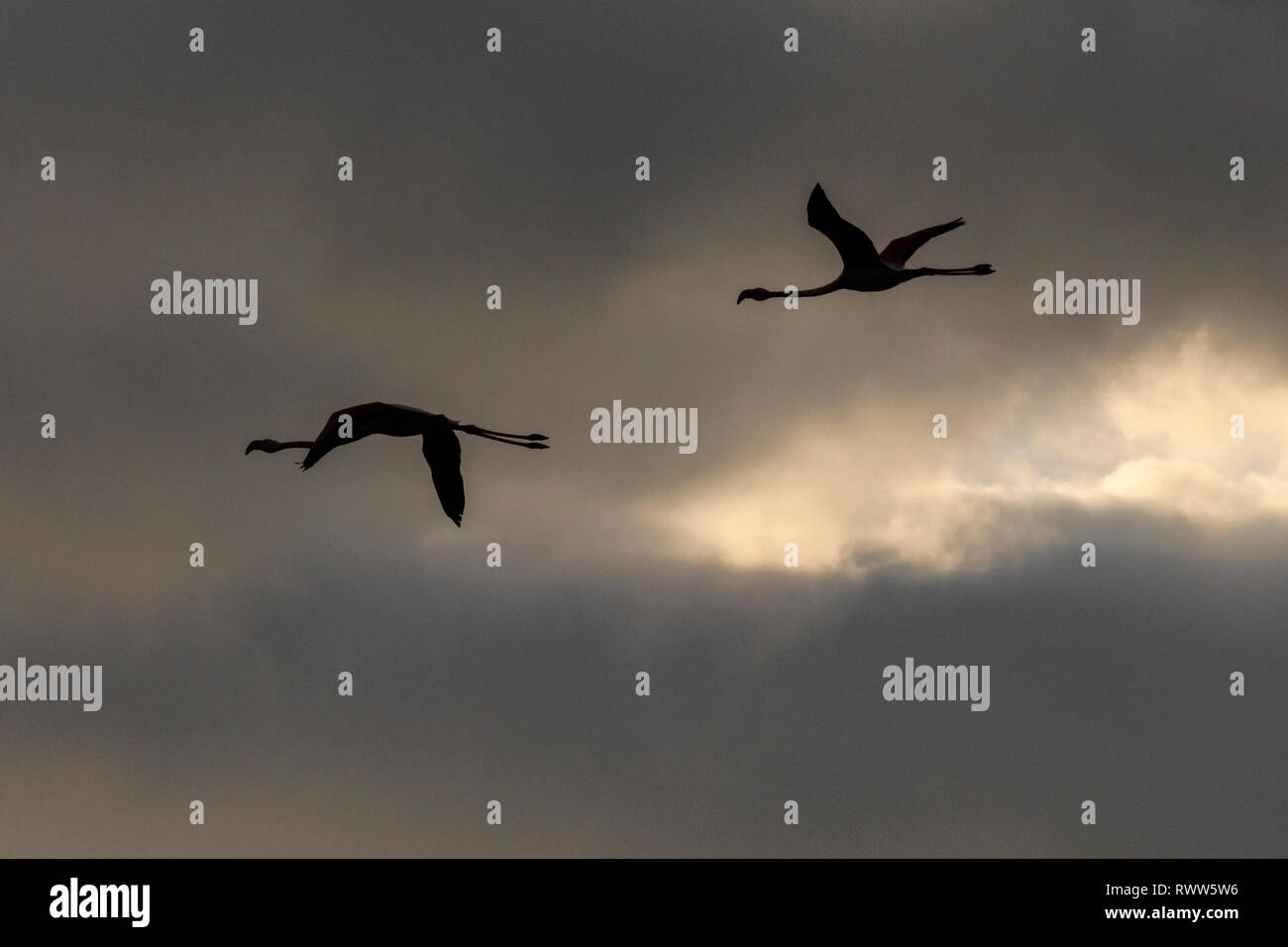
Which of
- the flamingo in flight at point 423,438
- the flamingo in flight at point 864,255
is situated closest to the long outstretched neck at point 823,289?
the flamingo in flight at point 864,255

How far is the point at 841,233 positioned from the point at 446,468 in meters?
A: 8.25

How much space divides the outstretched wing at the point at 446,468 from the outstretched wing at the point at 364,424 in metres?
0.95

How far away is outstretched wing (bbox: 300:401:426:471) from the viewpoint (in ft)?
103

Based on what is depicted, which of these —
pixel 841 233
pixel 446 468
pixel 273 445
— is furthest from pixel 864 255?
pixel 273 445

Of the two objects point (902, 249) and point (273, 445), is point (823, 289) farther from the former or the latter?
point (273, 445)

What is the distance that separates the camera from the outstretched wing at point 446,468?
34.2 m

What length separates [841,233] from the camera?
33.4m

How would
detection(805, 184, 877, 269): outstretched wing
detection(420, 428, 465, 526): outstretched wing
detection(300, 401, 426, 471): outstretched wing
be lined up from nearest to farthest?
1. detection(300, 401, 426, 471): outstretched wing
2. detection(805, 184, 877, 269): outstretched wing
3. detection(420, 428, 465, 526): outstretched wing

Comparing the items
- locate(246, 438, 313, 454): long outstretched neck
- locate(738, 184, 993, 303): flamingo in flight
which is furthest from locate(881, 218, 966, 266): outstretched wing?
locate(246, 438, 313, 454): long outstretched neck

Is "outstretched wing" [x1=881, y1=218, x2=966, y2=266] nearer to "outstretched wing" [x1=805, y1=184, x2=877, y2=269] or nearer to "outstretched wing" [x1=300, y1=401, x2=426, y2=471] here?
"outstretched wing" [x1=805, y1=184, x2=877, y2=269]
